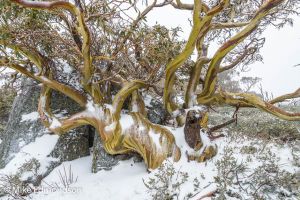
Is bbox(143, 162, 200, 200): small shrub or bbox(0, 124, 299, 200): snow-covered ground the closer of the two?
bbox(143, 162, 200, 200): small shrub

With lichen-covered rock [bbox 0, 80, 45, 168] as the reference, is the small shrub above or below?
below

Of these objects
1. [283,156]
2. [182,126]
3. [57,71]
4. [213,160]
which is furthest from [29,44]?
[283,156]

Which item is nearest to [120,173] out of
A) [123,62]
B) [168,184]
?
[168,184]

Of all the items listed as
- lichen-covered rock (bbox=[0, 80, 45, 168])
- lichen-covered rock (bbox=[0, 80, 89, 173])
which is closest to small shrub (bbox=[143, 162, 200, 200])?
lichen-covered rock (bbox=[0, 80, 89, 173])

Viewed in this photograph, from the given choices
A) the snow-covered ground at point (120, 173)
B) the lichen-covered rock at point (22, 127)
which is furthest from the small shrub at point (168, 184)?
the lichen-covered rock at point (22, 127)

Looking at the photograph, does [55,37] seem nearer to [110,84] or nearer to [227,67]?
[110,84]

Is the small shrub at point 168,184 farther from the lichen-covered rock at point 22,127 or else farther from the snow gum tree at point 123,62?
the lichen-covered rock at point 22,127

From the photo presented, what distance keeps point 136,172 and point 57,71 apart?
133 inches

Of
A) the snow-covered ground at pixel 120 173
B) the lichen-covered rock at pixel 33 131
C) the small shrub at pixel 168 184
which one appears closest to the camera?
the small shrub at pixel 168 184

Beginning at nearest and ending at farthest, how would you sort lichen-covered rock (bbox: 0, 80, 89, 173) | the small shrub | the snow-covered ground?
1. the small shrub
2. the snow-covered ground
3. lichen-covered rock (bbox: 0, 80, 89, 173)

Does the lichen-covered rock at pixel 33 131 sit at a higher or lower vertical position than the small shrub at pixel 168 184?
higher

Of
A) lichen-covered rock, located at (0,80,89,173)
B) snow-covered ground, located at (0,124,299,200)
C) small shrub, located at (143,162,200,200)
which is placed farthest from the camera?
lichen-covered rock, located at (0,80,89,173)

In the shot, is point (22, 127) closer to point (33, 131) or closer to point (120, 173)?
point (33, 131)

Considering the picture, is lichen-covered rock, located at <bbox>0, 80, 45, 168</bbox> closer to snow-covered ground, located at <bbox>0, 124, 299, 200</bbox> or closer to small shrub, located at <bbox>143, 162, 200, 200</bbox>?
snow-covered ground, located at <bbox>0, 124, 299, 200</bbox>
